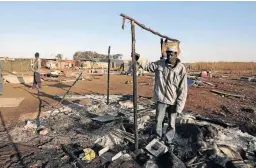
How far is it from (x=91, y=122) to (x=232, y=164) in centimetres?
382

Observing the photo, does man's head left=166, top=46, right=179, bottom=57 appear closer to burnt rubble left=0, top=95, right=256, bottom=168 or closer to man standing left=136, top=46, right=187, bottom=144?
man standing left=136, top=46, right=187, bottom=144

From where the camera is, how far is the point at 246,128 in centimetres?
686

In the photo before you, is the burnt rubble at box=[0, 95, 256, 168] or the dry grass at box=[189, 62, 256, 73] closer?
the burnt rubble at box=[0, 95, 256, 168]

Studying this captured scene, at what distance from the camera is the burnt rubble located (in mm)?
4422

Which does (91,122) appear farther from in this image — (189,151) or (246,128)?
(246,128)

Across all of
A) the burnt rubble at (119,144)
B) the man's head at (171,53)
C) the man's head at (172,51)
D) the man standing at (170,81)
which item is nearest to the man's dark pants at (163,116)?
the man standing at (170,81)

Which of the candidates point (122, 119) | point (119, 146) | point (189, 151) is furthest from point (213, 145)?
point (122, 119)

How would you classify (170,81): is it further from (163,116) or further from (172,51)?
(163,116)

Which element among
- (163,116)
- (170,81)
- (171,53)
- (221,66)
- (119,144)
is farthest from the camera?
(221,66)

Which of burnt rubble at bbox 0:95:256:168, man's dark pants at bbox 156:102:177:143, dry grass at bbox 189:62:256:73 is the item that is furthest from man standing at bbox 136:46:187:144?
dry grass at bbox 189:62:256:73

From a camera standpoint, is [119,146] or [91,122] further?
[91,122]

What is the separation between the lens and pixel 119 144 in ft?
17.2

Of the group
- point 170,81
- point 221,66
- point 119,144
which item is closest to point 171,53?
point 170,81

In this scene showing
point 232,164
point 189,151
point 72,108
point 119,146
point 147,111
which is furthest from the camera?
point 72,108
